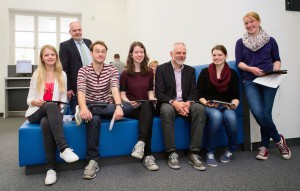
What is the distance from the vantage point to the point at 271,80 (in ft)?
6.76

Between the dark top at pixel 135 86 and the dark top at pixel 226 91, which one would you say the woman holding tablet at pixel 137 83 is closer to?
the dark top at pixel 135 86

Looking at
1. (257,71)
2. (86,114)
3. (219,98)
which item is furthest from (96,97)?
(257,71)

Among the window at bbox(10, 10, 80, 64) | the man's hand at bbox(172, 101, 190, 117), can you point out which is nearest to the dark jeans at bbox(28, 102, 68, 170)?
the man's hand at bbox(172, 101, 190, 117)

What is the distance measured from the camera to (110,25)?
257 inches

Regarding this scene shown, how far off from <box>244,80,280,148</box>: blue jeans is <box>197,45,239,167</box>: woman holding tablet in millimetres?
120

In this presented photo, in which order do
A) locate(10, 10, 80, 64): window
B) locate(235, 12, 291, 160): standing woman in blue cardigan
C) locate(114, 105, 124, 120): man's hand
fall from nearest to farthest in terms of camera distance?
locate(114, 105, 124, 120): man's hand < locate(235, 12, 291, 160): standing woman in blue cardigan < locate(10, 10, 80, 64): window

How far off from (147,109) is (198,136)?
18.9 inches

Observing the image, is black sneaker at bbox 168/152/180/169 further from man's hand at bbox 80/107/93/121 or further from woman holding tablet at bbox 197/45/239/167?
man's hand at bbox 80/107/93/121

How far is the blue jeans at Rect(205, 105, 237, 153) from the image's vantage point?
2004 millimetres

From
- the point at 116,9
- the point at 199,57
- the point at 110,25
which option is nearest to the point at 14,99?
the point at 110,25

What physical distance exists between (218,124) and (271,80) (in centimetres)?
61

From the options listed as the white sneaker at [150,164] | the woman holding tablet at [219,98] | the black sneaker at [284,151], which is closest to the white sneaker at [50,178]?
the white sneaker at [150,164]

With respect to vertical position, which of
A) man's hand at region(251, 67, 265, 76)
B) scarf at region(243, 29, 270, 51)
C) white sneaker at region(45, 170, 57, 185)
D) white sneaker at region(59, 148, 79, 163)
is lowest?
white sneaker at region(45, 170, 57, 185)

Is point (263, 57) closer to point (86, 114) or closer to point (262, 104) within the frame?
point (262, 104)
